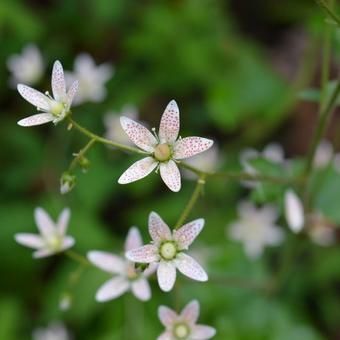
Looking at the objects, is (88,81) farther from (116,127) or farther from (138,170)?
(138,170)

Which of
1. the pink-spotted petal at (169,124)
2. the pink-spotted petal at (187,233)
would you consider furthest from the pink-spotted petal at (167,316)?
the pink-spotted petal at (169,124)

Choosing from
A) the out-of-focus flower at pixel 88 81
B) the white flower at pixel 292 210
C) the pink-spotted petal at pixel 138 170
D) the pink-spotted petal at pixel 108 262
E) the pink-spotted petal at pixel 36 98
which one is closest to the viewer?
the pink-spotted petal at pixel 138 170

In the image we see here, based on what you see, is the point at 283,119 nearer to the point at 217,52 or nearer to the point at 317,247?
the point at 217,52

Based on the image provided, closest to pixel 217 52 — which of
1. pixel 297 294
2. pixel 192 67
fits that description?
pixel 192 67

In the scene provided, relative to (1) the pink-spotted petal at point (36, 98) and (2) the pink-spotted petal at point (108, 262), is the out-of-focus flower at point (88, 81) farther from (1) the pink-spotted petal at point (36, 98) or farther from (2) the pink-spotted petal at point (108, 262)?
(1) the pink-spotted petal at point (36, 98)

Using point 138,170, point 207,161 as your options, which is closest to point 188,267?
point 138,170

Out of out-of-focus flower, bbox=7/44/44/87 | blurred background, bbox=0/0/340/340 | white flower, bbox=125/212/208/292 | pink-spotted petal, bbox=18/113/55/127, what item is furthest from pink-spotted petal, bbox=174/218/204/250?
out-of-focus flower, bbox=7/44/44/87
